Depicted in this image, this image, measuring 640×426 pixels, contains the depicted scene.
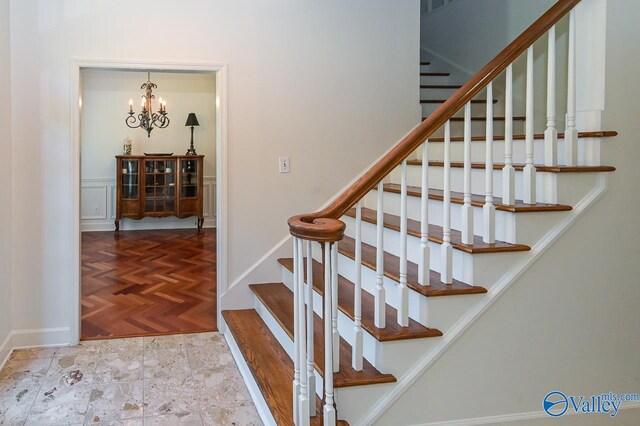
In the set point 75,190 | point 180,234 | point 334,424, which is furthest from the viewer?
point 180,234

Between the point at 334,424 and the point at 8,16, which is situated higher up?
the point at 8,16

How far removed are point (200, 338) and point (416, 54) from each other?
8.28ft

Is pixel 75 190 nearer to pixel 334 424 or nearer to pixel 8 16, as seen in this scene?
pixel 8 16

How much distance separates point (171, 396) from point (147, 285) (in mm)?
2289

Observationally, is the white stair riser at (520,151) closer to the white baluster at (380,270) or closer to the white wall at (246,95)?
the white wall at (246,95)

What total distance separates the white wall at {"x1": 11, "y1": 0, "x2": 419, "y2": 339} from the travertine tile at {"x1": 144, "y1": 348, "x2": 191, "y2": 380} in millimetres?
610

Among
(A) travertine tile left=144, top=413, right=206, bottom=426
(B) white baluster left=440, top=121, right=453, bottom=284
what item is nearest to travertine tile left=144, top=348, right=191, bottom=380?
(A) travertine tile left=144, top=413, right=206, bottom=426

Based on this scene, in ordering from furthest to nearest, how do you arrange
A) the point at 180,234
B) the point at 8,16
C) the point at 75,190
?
the point at 180,234 → the point at 75,190 → the point at 8,16

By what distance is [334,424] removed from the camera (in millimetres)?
1834

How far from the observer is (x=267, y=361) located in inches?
99.3

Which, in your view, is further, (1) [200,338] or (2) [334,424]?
(1) [200,338]

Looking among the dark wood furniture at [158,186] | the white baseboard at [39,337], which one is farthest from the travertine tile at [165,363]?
the dark wood furniture at [158,186]

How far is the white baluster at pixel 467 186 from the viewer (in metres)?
2.12

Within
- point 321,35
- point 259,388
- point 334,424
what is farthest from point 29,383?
point 321,35
